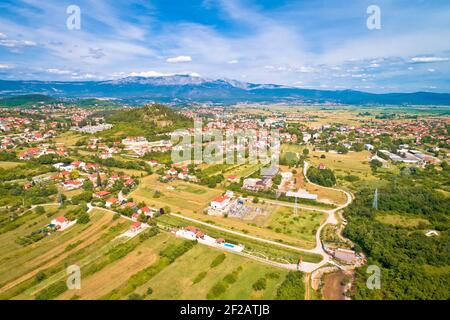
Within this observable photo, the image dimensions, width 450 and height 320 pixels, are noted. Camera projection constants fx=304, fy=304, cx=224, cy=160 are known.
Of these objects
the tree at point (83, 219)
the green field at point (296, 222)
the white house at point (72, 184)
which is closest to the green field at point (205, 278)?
the green field at point (296, 222)

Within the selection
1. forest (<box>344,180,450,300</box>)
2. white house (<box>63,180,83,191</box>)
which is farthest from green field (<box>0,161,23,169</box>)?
forest (<box>344,180,450,300</box>)

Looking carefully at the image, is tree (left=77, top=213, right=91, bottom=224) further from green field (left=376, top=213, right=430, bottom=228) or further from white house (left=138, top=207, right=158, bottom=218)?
green field (left=376, top=213, right=430, bottom=228)

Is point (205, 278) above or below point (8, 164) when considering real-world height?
below

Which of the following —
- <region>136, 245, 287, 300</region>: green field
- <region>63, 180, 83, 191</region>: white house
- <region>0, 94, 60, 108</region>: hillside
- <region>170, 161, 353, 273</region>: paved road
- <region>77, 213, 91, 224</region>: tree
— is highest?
<region>0, 94, 60, 108</region>: hillside

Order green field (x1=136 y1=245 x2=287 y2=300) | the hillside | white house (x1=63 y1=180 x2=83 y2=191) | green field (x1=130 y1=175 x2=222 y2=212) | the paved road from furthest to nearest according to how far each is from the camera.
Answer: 1. the hillside
2. white house (x1=63 y1=180 x2=83 y2=191)
3. green field (x1=130 y1=175 x2=222 y2=212)
4. the paved road
5. green field (x1=136 y1=245 x2=287 y2=300)

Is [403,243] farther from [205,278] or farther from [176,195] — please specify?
[176,195]

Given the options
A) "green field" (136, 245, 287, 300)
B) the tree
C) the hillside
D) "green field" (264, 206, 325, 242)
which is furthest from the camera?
the hillside

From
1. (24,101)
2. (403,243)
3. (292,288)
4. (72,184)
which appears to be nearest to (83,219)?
(72,184)

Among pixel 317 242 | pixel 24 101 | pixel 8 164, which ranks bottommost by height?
pixel 317 242

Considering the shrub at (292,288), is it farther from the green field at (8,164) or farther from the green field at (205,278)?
the green field at (8,164)

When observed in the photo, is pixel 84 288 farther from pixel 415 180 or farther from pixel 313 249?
pixel 415 180
